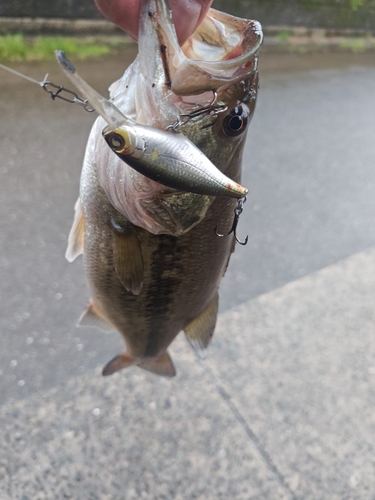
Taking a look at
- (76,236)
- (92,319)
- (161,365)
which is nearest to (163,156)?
(76,236)

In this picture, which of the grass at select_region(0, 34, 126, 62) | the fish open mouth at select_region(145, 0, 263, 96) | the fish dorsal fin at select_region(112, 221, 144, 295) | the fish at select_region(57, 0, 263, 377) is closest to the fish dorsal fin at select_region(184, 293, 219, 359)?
the fish at select_region(57, 0, 263, 377)

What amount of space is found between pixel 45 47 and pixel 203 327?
4347mm

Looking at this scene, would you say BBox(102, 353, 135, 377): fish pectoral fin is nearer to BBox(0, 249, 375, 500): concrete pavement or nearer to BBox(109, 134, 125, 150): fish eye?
BBox(0, 249, 375, 500): concrete pavement

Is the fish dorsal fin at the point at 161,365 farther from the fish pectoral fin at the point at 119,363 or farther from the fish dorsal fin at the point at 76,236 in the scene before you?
the fish dorsal fin at the point at 76,236

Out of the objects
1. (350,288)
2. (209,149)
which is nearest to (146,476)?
(209,149)

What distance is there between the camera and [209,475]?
6.16 feet

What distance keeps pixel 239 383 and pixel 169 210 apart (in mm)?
1651

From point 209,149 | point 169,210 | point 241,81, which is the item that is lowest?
point 169,210

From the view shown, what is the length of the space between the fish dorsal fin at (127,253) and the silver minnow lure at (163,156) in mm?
340

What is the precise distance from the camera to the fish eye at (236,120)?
0.85 meters

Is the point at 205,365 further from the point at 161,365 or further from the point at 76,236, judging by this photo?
the point at 76,236

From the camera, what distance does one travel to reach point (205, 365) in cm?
232

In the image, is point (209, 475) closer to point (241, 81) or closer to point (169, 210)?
point (169, 210)

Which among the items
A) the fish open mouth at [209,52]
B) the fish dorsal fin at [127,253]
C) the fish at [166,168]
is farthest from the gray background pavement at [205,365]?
the fish open mouth at [209,52]
